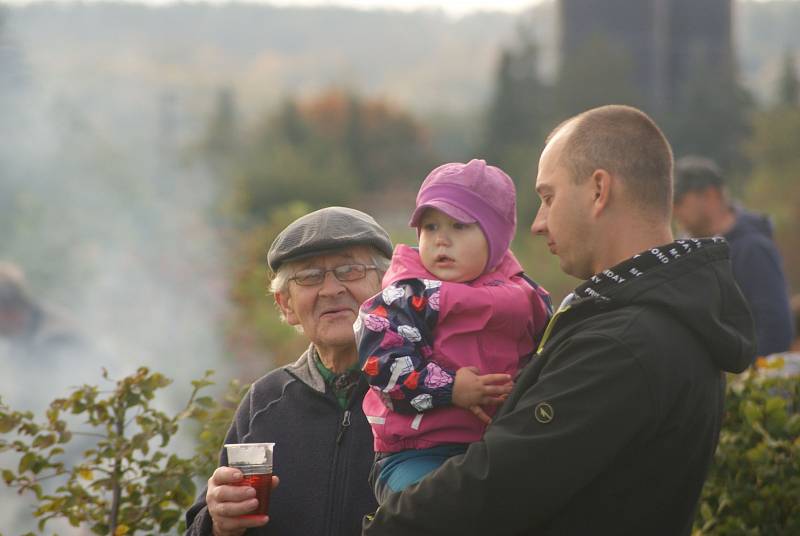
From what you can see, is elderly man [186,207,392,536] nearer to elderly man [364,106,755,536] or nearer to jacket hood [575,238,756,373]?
elderly man [364,106,755,536]

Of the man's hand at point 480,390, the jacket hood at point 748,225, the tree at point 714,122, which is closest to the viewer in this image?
the man's hand at point 480,390

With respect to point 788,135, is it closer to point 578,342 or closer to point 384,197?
point 384,197

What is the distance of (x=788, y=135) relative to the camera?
Result: 41.2 m

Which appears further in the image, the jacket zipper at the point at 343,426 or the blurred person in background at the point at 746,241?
the blurred person in background at the point at 746,241

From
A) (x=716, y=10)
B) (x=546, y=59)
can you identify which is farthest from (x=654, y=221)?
(x=546, y=59)

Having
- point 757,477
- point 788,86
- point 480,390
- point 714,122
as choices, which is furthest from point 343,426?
point 788,86

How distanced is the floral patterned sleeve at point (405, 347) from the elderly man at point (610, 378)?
0.83ft

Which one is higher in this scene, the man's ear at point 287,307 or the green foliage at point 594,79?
the green foliage at point 594,79

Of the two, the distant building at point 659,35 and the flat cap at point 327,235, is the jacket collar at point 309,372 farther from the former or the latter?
the distant building at point 659,35

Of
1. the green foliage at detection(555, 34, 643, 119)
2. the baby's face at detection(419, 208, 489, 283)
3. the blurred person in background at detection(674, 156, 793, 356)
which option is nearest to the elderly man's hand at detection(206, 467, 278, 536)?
the baby's face at detection(419, 208, 489, 283)

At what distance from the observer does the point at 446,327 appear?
2580 millimetres

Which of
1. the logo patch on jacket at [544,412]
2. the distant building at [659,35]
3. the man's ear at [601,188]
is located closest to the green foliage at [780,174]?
the distant building at [659,35]

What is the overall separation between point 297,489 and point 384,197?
46549 millimetres

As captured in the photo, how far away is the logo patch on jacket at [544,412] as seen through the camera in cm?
213
